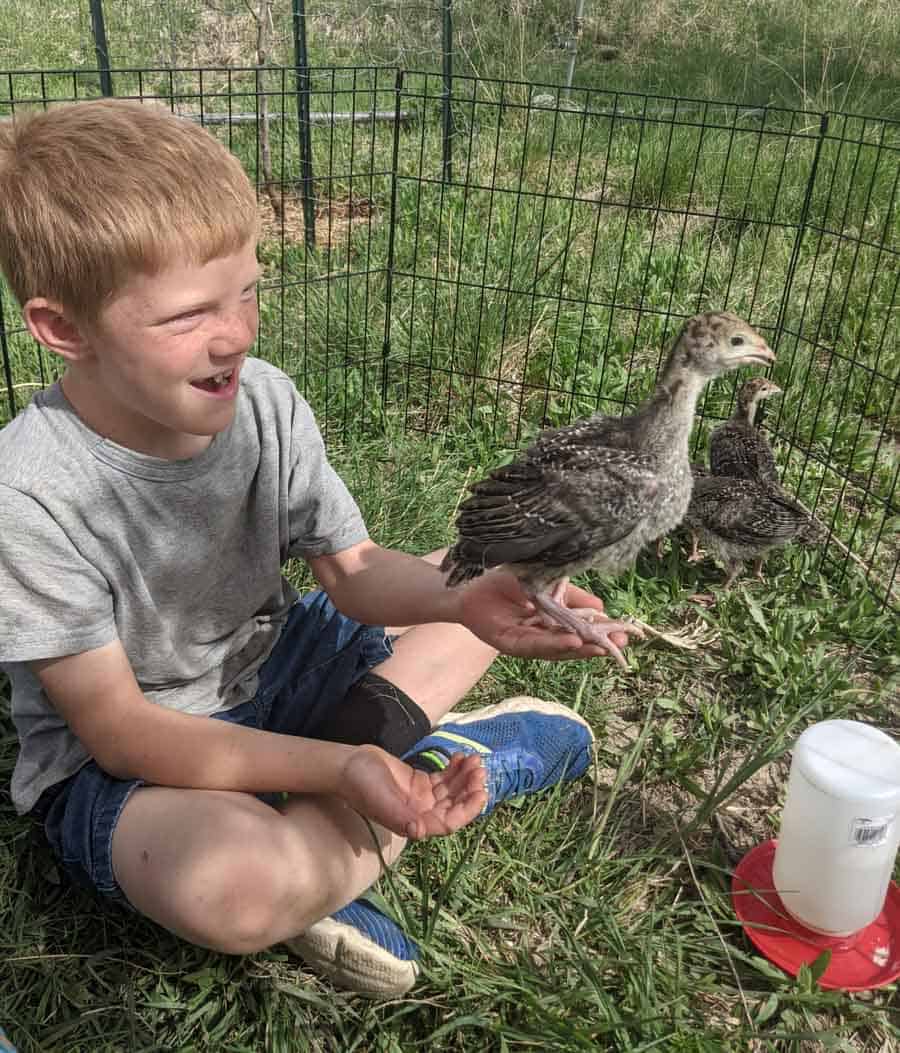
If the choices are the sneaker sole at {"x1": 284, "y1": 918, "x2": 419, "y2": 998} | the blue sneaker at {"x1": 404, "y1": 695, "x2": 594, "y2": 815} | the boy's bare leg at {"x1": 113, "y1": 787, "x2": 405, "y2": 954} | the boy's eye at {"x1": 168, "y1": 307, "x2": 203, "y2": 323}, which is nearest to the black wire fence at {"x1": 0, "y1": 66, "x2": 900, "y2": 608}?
the blue sneaker at {"x1": 404, "y1": 695, "x2": 594, "y2": 815}

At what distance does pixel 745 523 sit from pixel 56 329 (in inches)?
103

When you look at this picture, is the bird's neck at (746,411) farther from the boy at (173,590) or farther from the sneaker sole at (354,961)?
the sneaker sole at (354,961)

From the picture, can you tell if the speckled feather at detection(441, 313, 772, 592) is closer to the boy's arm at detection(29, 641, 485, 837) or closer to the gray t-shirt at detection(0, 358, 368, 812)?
the gray t-shirt at detection(0, 358, 368, 812)

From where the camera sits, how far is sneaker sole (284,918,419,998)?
7.28 feet

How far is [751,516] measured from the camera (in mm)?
3898

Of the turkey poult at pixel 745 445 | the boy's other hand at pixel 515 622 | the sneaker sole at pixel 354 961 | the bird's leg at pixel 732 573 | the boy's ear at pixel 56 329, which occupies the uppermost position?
the boy's ear at pixel 56 329

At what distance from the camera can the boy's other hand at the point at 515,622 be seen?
229cm

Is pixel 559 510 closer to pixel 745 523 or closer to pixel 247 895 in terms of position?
pixel 247 895

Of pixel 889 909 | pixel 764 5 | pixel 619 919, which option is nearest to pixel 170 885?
pixel 619 919

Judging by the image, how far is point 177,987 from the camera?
2.33 m

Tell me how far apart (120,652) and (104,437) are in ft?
1.48

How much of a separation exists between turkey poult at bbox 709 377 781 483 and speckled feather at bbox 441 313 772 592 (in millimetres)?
1323

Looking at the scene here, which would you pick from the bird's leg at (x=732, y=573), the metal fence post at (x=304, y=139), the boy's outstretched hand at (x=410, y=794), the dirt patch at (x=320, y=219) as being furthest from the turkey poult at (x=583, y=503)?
the dirt patch at (x=320, y=219)

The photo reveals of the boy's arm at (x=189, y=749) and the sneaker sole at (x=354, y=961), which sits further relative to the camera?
the sneaker sole at (x=354, y=961)
